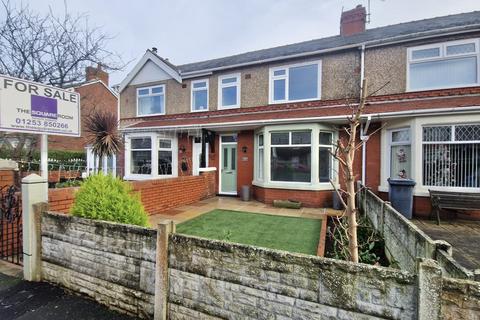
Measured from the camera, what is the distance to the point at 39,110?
4387mm

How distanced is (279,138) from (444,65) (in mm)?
5759

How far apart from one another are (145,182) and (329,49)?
8044 mm

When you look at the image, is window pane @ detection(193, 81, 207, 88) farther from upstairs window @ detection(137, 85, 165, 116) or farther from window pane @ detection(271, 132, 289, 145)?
window pane @ detection(271, 132, 289, 145)

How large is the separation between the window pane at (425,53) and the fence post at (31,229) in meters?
10.9

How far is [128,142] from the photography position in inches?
500

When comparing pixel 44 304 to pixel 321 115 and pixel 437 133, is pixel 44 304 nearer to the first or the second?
pixel 321 115

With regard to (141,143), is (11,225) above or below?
below

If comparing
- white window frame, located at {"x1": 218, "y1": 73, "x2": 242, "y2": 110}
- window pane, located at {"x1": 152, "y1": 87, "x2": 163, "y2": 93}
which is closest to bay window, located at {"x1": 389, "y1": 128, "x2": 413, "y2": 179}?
white window frame, located at {"x1": 218, "y1": 73, "x2": 242, "y2": 110}

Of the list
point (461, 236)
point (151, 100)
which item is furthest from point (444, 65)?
point (151, 100)

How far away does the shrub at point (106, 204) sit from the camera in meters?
3.70

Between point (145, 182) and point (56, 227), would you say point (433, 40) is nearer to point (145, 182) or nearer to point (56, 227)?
point (145, 182)

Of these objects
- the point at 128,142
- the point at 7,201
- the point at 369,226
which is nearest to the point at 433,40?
the point at 369,226

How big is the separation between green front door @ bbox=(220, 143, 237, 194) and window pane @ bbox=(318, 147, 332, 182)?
12.5ft

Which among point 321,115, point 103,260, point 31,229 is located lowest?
point 103,260
